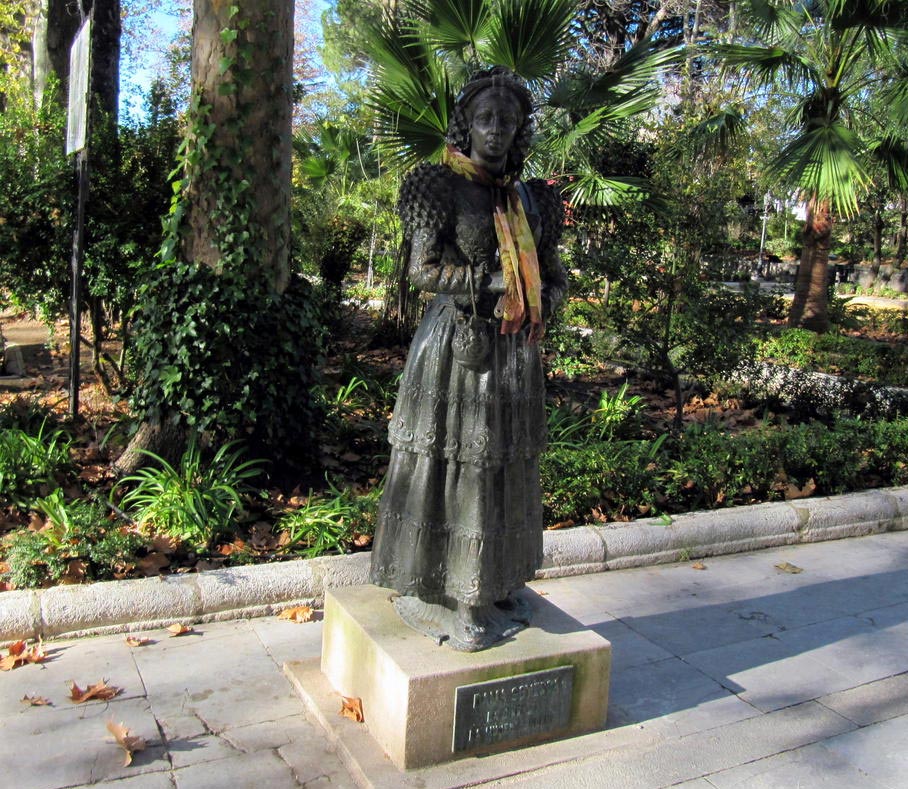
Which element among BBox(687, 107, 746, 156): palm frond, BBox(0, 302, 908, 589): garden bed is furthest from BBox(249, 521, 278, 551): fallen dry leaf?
BBox(687, 107, 746, 156): palm frond

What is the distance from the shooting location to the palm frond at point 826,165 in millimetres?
9297

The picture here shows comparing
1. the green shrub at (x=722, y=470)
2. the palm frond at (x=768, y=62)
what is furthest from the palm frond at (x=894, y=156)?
the green shrub at (x=722, y=470)

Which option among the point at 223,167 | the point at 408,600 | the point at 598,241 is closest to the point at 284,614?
the point at 408,600

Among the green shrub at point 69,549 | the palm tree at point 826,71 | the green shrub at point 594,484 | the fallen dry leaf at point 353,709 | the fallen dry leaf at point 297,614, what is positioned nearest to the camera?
the fallen dry leaf at point 353,709

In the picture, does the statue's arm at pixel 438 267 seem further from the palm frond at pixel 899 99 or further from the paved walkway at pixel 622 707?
the palm frond at pixel 899 99

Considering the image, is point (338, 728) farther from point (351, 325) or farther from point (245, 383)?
point (351, 325)

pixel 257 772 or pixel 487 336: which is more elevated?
pixel 487 336

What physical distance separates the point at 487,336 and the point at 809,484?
4.41m

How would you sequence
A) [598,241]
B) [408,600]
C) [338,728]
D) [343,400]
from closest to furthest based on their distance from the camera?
1. [338,728]
2. [408,600]
3. [343,400]
4. [598,241]

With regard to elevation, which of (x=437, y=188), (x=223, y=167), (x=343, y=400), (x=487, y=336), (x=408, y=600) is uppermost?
(x=223, y=167)

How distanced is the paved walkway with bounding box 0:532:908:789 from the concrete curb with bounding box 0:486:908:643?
0.12m

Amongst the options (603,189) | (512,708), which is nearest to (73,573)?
(512,708)

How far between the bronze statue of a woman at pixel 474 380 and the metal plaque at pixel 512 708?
0.18 m

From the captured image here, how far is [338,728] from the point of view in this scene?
3188mm
